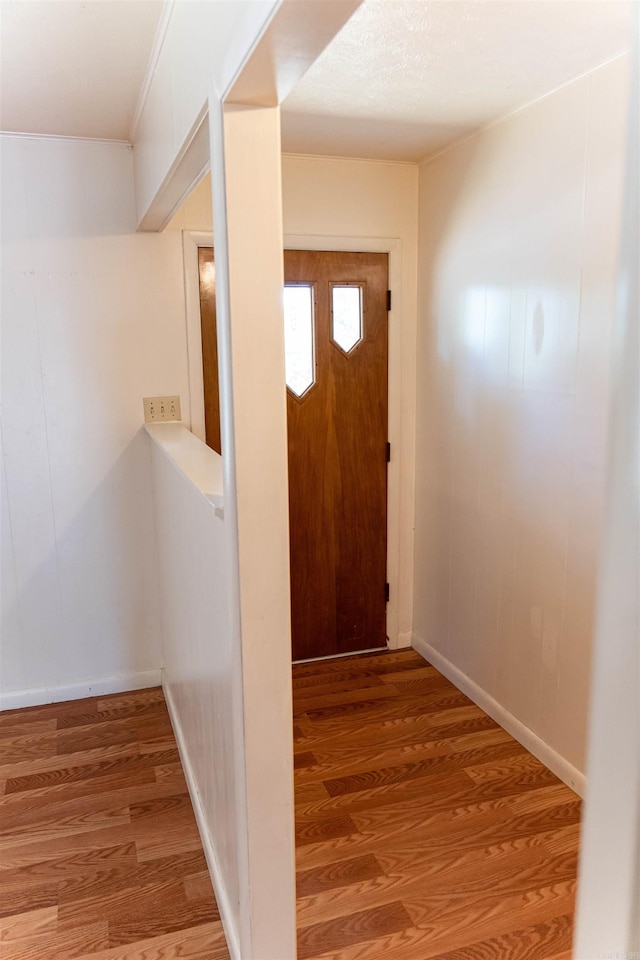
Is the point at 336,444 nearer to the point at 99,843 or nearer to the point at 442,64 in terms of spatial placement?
the point at 442,64

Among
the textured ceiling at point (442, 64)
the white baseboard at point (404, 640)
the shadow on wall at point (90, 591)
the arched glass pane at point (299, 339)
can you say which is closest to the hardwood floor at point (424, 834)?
the white baseboard at point (404, 640)

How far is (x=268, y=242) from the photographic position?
128 cm

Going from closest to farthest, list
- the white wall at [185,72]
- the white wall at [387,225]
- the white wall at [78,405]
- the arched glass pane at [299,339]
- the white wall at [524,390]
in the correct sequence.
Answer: the white wall at [185,72], the white wall at [524,390], the white wall at [78,405], the white wall at [387,225], the arched glass pane at [299,339]

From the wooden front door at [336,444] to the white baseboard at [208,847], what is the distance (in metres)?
0.87

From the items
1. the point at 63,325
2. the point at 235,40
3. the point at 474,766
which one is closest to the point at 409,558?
the point at 474,766

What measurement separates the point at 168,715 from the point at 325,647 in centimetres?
87

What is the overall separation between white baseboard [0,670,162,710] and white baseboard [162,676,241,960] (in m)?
0.33

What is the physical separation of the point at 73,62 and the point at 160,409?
1.34 meters

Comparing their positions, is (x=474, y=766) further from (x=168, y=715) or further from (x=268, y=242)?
(x=268, y=242)

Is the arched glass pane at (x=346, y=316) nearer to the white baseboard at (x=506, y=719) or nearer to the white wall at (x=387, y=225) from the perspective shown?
the white wall at (x=387, y=225)

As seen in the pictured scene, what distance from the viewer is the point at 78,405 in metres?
2.84

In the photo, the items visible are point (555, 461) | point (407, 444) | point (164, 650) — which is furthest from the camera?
point (407, 444)

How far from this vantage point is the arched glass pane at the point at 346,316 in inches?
125

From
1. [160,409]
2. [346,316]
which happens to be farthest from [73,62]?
[346,316]
